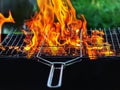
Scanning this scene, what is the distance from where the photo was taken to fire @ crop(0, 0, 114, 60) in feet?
9.75

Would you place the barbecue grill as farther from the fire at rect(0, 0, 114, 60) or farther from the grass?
the grass

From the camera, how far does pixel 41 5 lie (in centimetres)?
354

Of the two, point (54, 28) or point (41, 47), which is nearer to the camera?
point (41, 47)

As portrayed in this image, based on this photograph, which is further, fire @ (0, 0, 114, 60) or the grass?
the grass

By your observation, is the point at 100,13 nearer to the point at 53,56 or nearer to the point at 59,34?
the point at 59,34

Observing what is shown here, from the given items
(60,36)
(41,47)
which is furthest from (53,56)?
(60,36)

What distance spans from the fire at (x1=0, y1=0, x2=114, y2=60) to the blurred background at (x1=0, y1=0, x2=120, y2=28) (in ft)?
3.79

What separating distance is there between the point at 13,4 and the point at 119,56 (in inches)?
102

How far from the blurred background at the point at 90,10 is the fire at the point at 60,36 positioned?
1154mm

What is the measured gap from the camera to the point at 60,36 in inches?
130

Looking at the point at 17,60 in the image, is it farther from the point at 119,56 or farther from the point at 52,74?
the point at 119,56

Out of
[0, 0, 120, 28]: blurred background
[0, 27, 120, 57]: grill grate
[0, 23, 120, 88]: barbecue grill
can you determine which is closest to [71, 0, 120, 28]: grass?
[0, 0, 120, 28]: blurred background

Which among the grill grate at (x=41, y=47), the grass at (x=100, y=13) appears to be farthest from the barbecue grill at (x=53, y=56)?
the grass at (x=100, y=13)

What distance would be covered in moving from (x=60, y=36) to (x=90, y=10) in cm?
163
